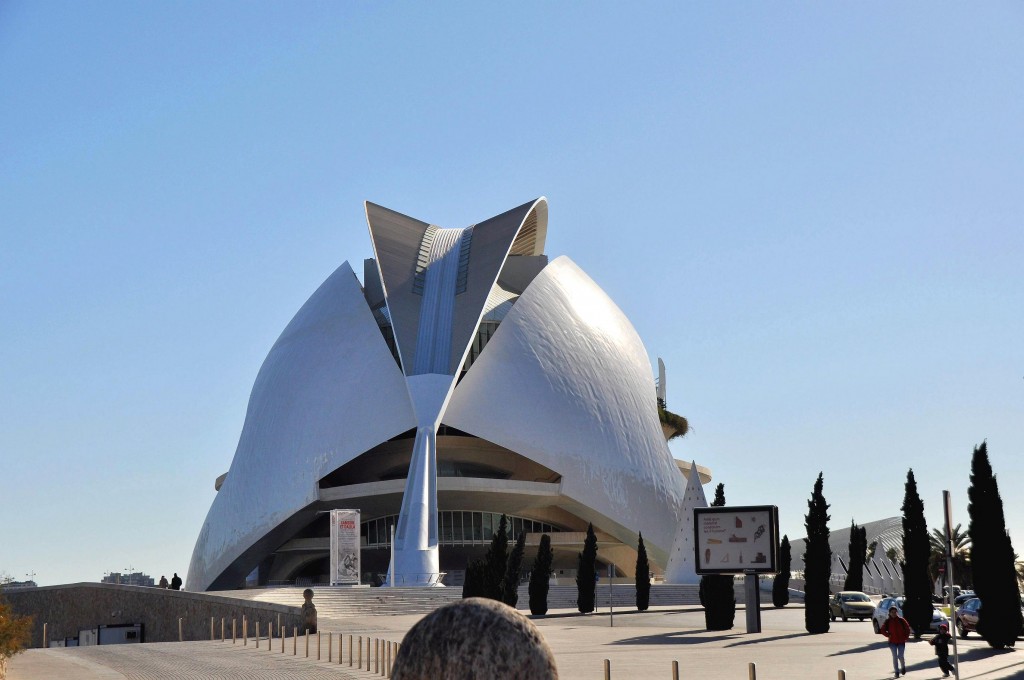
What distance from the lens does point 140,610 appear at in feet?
121

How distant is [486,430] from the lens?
5078cm

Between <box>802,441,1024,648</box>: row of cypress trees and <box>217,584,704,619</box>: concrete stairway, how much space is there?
38.1 feet

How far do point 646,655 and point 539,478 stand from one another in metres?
34.1

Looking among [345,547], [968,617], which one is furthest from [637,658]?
[345,547]

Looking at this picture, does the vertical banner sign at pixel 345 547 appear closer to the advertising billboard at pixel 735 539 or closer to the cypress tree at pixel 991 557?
the advertising billboard at pixel 735 539

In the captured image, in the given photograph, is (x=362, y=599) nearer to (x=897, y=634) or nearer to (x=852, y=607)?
(x=852, y=607)

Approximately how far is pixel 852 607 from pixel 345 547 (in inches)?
641

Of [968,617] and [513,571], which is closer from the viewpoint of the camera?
[968,617]

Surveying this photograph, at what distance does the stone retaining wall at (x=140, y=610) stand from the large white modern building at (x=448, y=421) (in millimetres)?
12192

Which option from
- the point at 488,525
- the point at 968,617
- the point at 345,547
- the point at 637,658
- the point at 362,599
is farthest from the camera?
the point at 488,525

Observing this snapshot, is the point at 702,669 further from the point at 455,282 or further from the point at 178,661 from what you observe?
the point at 455,282

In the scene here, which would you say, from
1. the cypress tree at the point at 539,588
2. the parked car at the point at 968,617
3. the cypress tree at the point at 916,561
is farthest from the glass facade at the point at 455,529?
the cypress tree at the point at 916,561

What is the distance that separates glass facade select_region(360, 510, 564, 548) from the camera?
5344 centimetres

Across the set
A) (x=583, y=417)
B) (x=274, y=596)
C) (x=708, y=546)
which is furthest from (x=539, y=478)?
(x=708, y=546)
